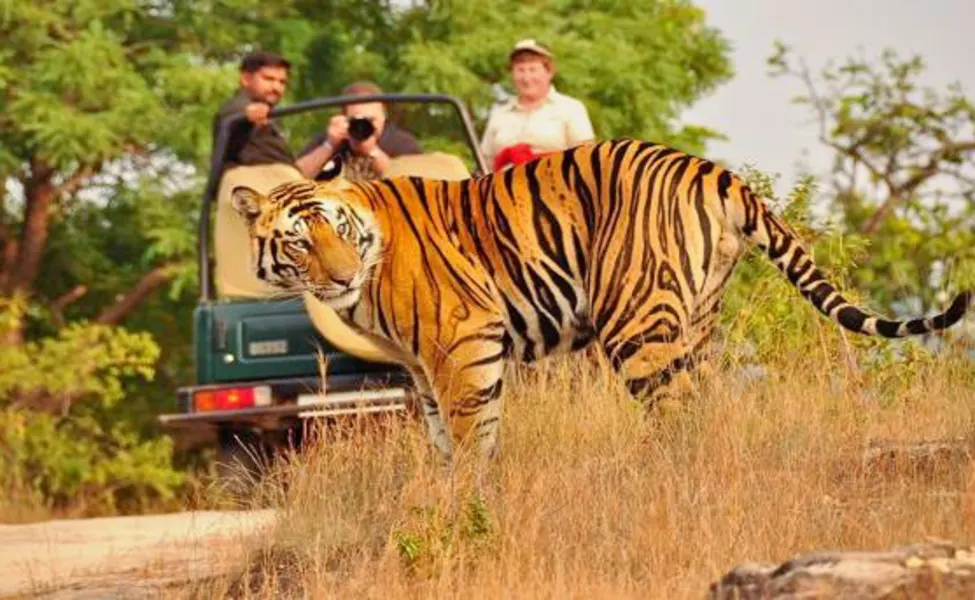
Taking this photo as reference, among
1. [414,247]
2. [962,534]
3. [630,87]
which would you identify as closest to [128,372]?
[630,87]

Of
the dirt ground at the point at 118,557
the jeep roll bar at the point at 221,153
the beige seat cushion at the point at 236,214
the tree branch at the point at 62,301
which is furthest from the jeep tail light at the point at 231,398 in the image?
the tree branch at the point at 62,301

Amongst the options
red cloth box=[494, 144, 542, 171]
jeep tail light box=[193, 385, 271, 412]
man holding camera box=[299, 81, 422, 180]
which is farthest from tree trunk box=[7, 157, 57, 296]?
red cloth box=[494, 144, 542, 171]

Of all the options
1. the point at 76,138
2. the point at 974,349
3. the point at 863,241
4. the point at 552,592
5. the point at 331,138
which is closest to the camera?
the point at 552,592

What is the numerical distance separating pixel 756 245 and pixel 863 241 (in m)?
2.78

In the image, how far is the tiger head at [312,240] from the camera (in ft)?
35.7

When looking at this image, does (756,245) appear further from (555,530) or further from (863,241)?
(863,241)

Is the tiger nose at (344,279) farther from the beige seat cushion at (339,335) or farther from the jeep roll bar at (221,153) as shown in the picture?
the jeep roll bar at (221,153)

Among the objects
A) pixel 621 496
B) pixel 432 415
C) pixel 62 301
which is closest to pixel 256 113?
pixel 432 415

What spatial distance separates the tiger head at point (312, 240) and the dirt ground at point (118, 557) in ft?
3.02

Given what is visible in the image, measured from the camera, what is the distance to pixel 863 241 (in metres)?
13.7

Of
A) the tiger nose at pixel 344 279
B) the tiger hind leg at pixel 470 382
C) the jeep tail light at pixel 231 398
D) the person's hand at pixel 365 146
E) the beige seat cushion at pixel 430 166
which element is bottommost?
the jeep tail light at pixel 231 398

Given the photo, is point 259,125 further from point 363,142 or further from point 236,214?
point 363,142

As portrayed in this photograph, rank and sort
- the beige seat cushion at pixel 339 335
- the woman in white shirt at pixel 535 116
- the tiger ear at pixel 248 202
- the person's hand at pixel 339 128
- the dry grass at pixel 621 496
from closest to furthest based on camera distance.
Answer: the dry grass at pixel 621 496 → the tiger ear at pixel 248 202 → the beige seat cushion at pixel 339 335 → the person's hand at pixel 339 128 → the woman in white shirt at pixel 535 116

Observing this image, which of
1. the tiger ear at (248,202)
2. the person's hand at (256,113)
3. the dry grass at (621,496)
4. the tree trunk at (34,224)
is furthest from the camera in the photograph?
the tree trunk at (34,224)
